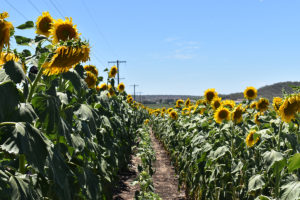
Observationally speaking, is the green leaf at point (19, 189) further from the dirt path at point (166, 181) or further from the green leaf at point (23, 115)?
the dirt path at point (166, 181)

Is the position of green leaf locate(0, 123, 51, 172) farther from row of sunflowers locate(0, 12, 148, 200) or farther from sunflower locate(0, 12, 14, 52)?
sunflower locate(0, 12, 14, 52)

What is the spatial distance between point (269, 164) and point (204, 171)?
2286 mm

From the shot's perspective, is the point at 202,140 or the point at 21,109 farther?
the point at 202,140

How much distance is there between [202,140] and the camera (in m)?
5.25

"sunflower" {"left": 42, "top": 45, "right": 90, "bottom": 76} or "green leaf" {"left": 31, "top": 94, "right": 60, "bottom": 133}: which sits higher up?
"sunflower" {"left": 42, "top": 45, "right": 90, "bottom": 76}

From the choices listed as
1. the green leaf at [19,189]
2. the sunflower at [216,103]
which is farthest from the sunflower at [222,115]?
the green leaf at [19,189]

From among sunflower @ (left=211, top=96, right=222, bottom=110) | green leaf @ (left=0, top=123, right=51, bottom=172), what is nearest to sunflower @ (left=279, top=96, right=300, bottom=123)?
green leaf @ (left=0, top=123, right=51, bottom=172)

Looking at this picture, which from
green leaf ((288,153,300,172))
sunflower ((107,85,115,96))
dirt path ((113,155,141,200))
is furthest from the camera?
sunflower ((107,85,115,96))

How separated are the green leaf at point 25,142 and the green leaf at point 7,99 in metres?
0.10

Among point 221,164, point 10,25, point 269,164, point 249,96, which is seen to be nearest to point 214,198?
point 221,164

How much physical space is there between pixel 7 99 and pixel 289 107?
9.00ft

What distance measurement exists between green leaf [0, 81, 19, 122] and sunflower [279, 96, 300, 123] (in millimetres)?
2645

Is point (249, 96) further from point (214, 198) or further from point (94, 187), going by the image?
point (94, 187)

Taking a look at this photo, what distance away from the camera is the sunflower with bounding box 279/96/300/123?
3.19m
